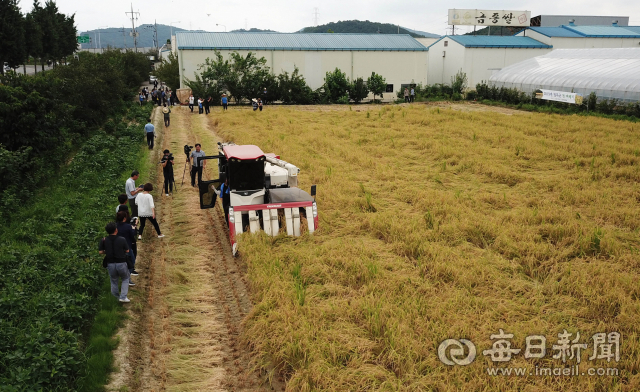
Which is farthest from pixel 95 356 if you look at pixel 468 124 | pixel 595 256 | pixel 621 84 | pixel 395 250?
pixel 621 84

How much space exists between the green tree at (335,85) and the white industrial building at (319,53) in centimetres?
206

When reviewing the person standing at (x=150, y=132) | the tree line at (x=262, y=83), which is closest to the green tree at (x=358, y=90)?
the tree line at (x=262, y=83)

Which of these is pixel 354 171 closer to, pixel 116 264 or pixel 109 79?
pixel 116 264

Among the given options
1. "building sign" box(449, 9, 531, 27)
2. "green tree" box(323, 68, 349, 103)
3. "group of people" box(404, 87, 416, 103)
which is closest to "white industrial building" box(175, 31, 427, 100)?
"green tree" box(323, 68, 349, 103)

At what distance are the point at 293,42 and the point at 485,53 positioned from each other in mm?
20216

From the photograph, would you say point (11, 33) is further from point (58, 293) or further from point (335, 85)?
point (58, 293)

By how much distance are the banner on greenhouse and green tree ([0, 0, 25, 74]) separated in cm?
3835

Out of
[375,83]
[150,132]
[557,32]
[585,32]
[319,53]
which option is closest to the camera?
[150,132]

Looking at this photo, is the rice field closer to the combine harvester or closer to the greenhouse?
the combine harvester

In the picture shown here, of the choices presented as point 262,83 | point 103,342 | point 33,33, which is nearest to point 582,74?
point 262,83

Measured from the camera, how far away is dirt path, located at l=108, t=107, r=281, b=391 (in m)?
6.46

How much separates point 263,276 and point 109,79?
2344 centimetres

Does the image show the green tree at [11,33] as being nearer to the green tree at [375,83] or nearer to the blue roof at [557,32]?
the green tree at [375,83]

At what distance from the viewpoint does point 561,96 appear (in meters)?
35.5
